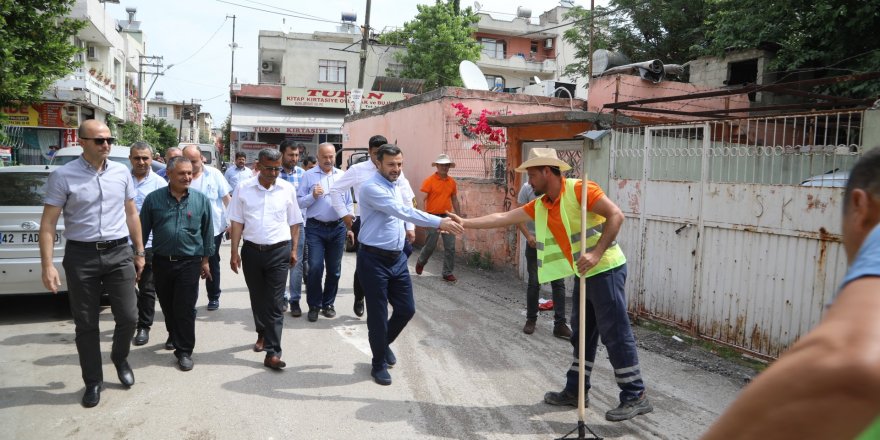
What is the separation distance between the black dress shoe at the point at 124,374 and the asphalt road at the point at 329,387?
61 millimetres

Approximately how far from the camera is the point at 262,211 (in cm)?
559

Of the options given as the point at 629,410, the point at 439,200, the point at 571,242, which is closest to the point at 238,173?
the point at 439,200

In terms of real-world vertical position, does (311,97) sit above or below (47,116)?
above

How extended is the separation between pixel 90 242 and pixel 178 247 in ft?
2.83

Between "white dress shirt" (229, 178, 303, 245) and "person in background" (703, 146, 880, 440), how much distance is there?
492 cm

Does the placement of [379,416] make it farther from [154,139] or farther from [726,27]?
[154,139]

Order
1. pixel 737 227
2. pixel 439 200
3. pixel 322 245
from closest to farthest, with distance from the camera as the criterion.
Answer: pixel 737 227 → pixel 322 245 → pixel 439 200

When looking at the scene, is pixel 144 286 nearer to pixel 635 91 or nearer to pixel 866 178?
pixel 866 178

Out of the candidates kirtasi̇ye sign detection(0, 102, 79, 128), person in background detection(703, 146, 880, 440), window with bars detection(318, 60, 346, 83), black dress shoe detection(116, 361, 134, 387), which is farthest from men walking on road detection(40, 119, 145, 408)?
window with bars detection(318, 60, 346, 83)

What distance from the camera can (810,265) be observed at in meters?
5.38

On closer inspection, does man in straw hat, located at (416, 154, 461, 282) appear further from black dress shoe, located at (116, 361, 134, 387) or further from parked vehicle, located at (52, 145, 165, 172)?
black dress shoe, located at (116, 361, 134, 387)

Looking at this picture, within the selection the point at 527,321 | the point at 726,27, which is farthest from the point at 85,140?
the point at 726,27

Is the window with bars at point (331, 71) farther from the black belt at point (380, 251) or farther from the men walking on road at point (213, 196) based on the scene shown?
the black belt at point (380, 251)

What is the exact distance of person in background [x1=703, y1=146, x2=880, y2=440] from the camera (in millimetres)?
915
